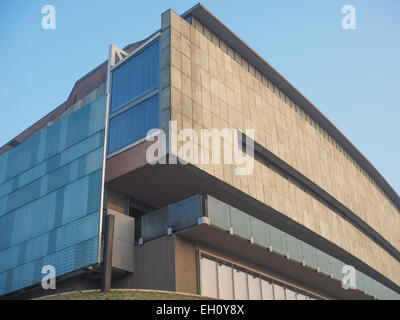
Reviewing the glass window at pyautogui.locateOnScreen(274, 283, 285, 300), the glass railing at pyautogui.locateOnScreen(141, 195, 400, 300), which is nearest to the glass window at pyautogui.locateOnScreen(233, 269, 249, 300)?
the glass railing at pyautogui.locateOnScreen(141, 195, 400, 300)

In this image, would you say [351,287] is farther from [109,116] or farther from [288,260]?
[109,116]

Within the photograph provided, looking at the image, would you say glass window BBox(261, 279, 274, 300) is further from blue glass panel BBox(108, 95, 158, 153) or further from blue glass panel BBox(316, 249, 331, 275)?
blue glass panel BBox(108, 95, 158, 153)

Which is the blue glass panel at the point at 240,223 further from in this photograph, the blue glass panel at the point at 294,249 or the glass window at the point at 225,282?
the blue glass panel at the point at 294,249

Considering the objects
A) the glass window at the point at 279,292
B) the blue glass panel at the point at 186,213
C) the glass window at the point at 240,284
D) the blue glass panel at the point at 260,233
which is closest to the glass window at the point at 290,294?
the glass window at the point at 279,292

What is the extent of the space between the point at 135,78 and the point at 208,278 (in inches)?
562

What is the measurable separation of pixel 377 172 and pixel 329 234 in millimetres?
22527

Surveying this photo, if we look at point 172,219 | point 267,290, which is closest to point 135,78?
point 172,219

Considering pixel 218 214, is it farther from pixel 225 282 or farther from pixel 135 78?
pixel 135 78

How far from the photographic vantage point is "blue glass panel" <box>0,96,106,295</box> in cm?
3000

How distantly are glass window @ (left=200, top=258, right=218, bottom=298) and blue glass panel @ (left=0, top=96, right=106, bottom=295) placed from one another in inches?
247

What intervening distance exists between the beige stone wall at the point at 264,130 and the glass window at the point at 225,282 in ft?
18.1

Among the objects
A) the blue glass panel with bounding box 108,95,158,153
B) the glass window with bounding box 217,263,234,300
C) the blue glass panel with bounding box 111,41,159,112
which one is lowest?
the glass window with bounding box 217,263,234,300

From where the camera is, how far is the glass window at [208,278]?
1141 inches

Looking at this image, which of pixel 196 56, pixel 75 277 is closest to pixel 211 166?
pixel 196 56
